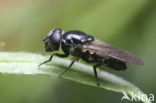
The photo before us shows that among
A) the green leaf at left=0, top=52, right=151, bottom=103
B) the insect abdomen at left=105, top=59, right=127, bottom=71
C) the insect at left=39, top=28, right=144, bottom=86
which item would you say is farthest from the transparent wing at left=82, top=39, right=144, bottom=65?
the green leaf at left=0, top=52, right=151, bottom=103

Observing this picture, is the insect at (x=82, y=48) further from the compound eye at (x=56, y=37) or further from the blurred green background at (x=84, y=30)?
the blurred green background at (x=84, y=30)

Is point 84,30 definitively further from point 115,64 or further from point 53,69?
point 53,69

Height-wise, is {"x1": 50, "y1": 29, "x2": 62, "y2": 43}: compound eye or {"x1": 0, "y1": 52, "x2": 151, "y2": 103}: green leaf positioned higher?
{"x1": 50, "y1": 29, "x2": 62, "y2": 43}: compound eye

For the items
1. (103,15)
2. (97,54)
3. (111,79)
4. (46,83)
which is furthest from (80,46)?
(103,15)

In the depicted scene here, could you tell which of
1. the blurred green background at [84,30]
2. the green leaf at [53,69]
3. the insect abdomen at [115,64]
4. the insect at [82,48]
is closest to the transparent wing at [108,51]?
the insect at [82,48]

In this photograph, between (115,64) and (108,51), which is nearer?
(108,51)

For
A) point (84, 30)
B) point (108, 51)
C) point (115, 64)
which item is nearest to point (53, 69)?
point (108, 51)

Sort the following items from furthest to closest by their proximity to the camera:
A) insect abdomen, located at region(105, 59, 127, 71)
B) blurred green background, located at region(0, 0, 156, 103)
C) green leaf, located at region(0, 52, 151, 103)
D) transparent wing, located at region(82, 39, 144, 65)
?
blurred green background, located at region(0, 0, 156, 103) → insect abdomen, located at region(105, 59, 127, 71) → transparent wing, located at region(82, 39, 144, 65) → green leaf, located at region(0, 52, 151, 103)

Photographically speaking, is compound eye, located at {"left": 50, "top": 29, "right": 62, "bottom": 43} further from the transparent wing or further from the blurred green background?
the blurred green background
